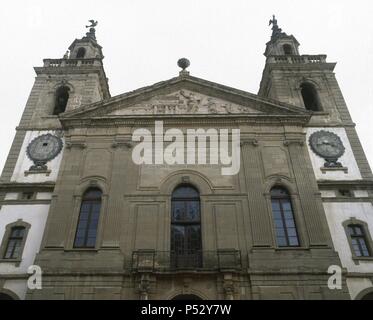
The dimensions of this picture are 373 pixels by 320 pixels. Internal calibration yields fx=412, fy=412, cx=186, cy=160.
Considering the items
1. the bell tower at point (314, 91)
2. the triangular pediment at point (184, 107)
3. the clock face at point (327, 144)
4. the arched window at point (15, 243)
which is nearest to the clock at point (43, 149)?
the triangular pediment at point (184, 107)

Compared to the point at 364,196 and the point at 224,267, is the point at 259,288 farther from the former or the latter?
the point at 364,196

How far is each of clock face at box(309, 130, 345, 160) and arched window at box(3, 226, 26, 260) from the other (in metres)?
15.6

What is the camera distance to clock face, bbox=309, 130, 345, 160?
73.3 ft

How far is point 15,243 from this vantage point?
19172 millimetres

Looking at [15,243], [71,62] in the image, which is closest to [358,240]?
[15,243]

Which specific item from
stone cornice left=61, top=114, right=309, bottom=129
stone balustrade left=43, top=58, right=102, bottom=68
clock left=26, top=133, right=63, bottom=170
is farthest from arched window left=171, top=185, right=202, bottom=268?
stone balustrade left=43, top=58, right=102, bottom=68

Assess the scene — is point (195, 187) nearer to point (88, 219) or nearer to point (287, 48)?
point (88, 219)

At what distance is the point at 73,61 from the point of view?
29047 millimetres

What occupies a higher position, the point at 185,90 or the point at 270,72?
the point at 270,72

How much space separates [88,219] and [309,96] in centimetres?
1681

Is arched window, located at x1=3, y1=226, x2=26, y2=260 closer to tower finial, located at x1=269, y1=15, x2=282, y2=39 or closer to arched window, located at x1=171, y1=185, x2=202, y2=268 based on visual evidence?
arched window, located at x1=171, y1=185, x2=202, y2=268
